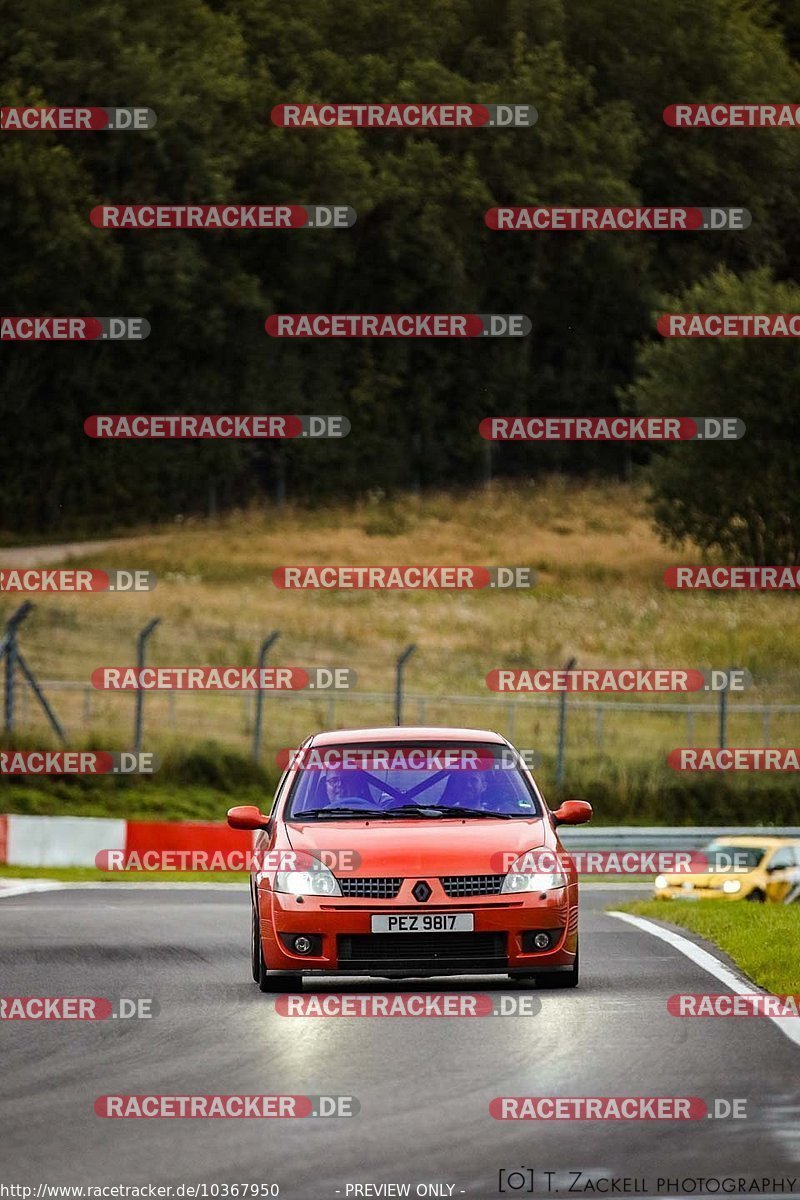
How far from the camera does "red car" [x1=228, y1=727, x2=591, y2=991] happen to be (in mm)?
12258

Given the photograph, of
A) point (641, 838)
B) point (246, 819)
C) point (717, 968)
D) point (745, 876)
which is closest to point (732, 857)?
point (745, 876)

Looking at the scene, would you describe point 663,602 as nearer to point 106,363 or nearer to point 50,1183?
point 106,363

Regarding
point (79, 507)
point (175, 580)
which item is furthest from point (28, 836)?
point (79, 507)

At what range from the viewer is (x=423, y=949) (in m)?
12.2

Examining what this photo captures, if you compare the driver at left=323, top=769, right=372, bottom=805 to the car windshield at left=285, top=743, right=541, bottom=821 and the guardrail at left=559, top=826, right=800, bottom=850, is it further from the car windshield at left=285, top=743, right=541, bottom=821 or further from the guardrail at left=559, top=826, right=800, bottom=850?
the guardrail at left=559, top=826, right=800, bottom=850

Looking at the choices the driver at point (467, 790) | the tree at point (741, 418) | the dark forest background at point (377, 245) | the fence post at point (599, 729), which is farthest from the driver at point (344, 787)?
the dark forest background at point (377, 245)

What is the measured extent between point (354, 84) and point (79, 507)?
60.9 feet

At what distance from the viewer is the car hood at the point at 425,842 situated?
12305 millimetres

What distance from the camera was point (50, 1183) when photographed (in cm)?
722

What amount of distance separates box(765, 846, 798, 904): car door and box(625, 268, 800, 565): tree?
130 feet

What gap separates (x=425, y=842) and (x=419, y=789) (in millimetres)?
959

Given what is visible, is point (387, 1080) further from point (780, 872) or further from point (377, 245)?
point (377, 245)

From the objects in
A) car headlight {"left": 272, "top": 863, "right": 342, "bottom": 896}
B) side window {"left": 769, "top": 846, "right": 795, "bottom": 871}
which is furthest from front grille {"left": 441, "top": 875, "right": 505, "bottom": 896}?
side window {"left": 769, "top": 846, "right": 795, "bottom": 871}

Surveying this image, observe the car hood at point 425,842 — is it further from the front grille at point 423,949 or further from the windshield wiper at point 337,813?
the front grille at point 423,949
